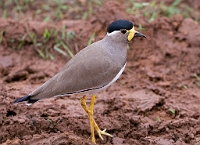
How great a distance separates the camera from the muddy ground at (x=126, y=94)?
16.2ft

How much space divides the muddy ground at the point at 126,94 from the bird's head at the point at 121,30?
95 centimetres

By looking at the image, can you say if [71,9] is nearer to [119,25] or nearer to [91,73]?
[119,25]

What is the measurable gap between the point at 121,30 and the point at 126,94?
4.30ft

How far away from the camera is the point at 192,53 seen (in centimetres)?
687

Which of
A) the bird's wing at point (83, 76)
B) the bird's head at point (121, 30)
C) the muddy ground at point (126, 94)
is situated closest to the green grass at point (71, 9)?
the muddy ground at point (126, 94)

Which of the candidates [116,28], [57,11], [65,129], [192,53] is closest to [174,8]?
[192,53]

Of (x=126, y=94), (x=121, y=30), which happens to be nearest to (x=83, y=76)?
(x=121, y=30)

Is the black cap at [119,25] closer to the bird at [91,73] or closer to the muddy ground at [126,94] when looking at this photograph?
the bird at [91,73]

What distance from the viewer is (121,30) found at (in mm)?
4949

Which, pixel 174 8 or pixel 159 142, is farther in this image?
pixel 174 8

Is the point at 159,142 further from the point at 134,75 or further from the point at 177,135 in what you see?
the point at 134,75

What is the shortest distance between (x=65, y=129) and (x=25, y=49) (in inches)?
91.0

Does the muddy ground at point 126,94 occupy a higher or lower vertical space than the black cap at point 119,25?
lower

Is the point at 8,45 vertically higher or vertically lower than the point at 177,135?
higher
